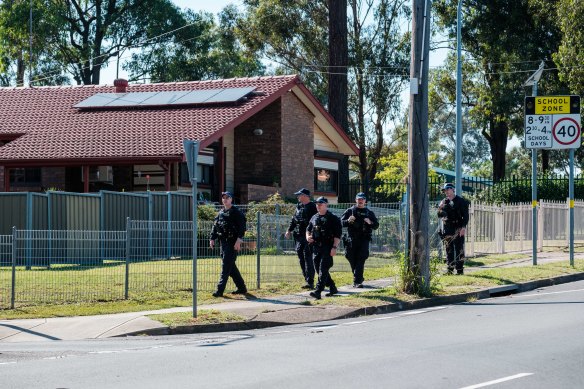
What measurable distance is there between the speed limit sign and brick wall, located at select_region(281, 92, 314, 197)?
14005 millimetres

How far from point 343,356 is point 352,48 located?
4022 cm

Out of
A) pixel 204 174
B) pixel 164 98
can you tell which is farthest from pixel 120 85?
pixel 204 174

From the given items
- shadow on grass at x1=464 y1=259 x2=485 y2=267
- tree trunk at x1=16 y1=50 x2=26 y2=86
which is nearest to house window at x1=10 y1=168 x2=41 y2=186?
shadow on grass at x1=464 y1=259 x2=485 y2=267

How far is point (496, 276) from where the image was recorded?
18672 mm

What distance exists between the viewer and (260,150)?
3384 cm

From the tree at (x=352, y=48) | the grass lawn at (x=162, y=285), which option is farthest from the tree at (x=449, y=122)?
the grass lawn at (x=162, y=285)

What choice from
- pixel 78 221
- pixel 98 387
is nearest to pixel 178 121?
pixel 78 221

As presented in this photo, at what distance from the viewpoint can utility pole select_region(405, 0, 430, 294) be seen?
1608cm

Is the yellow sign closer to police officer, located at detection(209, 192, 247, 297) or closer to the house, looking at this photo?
police officer, located at detection(209, 192, 247, 297)

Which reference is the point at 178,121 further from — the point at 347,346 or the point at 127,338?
the point at 347,346

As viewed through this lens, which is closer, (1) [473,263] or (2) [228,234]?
(2) [228,234]

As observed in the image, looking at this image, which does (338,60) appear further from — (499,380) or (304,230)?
(499,380)

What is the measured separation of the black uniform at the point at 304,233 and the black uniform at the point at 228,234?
1356 mm

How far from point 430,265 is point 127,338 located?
5959mm
